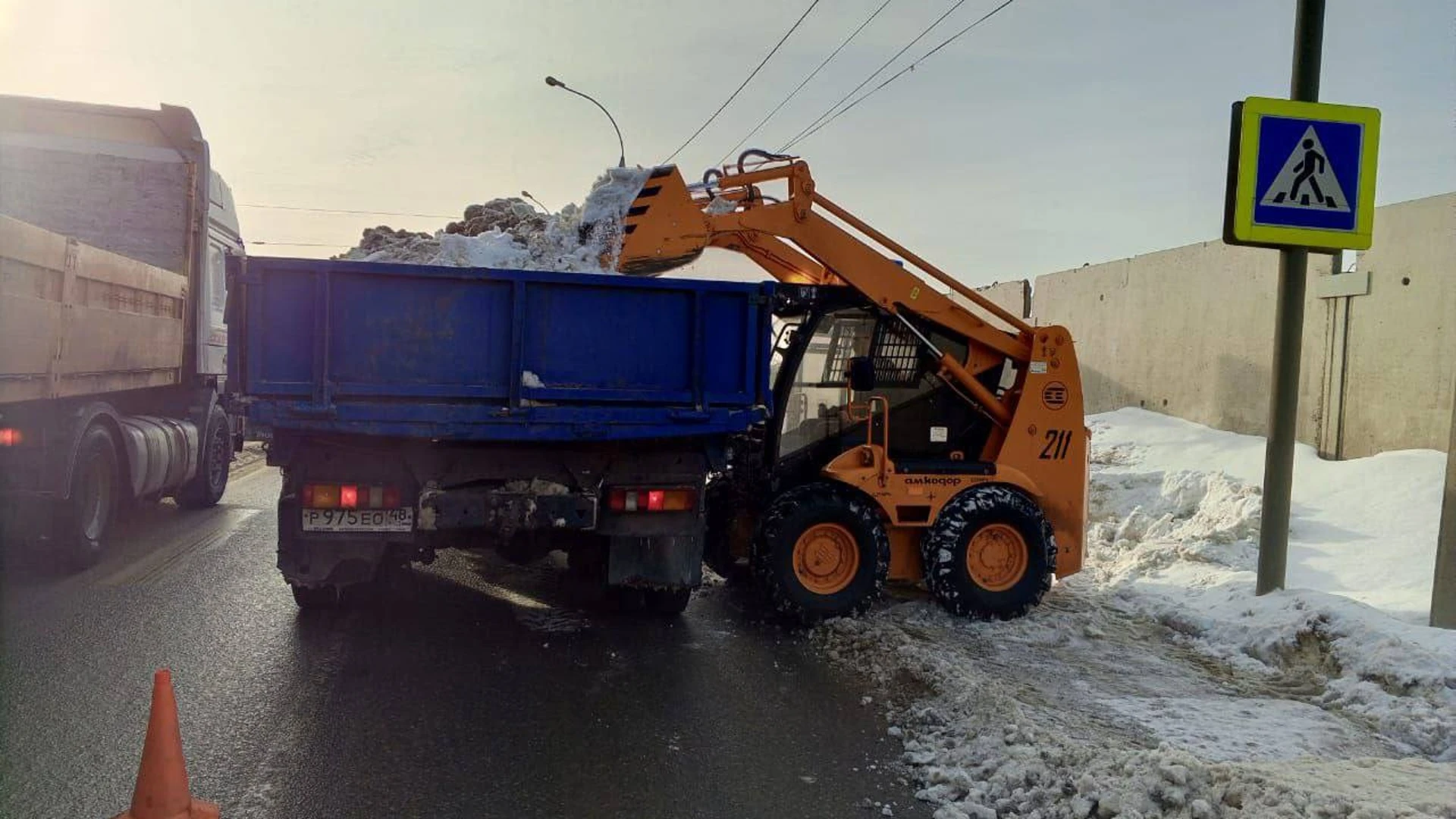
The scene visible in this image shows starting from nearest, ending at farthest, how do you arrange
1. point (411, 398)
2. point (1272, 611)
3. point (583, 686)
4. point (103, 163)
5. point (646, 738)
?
point (646, 738), point (583, 686), point (411, 398), point (1272, 611), point (103, 163)

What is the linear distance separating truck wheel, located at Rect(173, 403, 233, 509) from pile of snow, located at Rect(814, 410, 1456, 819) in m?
7.92

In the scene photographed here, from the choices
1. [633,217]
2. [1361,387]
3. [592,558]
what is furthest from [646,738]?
[1361,387]

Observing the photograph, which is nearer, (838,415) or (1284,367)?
(1284,367)

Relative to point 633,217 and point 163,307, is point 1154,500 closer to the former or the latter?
point 633,217

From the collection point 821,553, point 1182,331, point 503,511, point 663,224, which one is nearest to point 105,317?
point 503,511

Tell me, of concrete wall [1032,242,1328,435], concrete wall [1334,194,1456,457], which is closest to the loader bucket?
concrete wall [1334,194,1456,457]

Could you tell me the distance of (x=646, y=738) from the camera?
472 centimetres

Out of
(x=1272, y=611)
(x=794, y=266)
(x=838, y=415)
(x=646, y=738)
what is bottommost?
(x=646, y=738)

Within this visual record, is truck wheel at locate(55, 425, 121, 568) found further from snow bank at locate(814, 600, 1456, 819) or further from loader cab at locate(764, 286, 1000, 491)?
snow bank at locate(814, 600, 1456, 819)

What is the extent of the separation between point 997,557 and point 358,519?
4.32 metres

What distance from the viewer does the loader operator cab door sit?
7387mm

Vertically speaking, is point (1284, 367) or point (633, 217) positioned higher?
point (633, 217)

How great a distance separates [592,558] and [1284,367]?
492cm

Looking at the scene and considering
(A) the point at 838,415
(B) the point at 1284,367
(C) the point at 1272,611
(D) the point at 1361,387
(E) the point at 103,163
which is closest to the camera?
(C) the point at 1272,611
